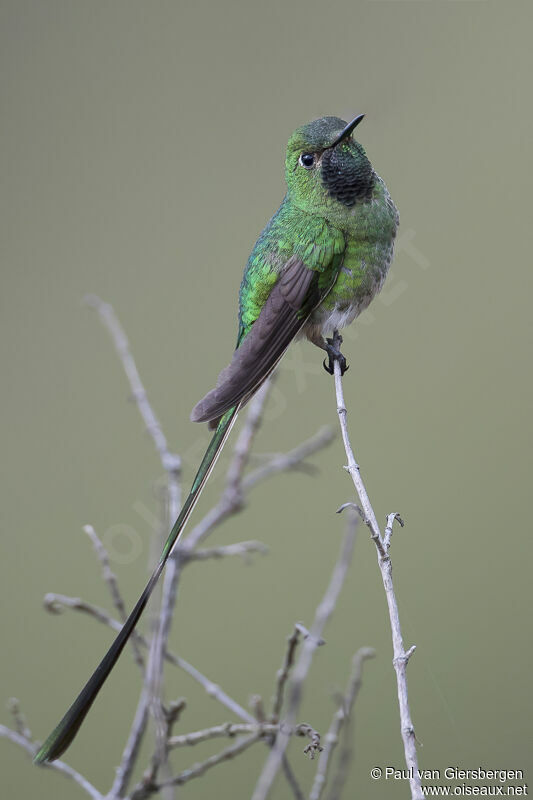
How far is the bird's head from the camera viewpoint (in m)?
0.84

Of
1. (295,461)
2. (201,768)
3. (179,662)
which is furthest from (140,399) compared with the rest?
(201,768)

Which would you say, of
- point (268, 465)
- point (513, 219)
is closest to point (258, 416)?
point (268, 465)

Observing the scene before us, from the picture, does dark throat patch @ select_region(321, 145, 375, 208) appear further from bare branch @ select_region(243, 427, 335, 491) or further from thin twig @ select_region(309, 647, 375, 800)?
thin twig @ select_region(309, 647, 375, 800)

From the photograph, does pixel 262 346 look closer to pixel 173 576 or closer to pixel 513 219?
pixel 173 576

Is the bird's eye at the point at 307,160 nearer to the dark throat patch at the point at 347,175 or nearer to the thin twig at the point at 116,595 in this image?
the dark throat patch at the point at 347,175

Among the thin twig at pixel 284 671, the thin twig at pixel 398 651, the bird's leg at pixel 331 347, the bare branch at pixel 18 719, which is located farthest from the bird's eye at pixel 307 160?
the bare branch at pixel 18 719

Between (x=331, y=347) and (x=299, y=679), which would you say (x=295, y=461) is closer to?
(x=331, y=347)

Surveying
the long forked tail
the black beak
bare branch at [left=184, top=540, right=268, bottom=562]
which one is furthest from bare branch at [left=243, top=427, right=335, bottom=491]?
the black beak

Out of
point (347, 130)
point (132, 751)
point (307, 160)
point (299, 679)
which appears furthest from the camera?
point (307, 160)

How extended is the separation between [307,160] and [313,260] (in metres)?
0.10

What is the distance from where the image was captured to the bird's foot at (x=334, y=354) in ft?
3.02

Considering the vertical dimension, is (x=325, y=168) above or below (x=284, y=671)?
above

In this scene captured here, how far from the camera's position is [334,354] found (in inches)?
36.3

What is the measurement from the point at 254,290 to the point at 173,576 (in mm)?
321
